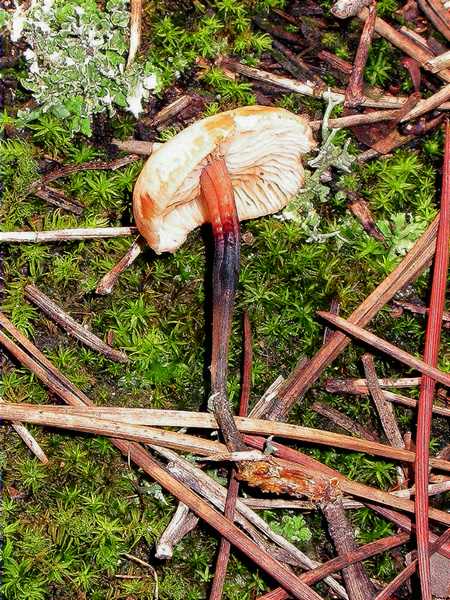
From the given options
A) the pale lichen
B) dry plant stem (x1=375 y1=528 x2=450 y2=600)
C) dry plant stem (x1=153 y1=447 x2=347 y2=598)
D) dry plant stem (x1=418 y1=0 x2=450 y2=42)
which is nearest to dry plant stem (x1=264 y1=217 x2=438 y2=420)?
dry plant stem (x1=153 y1=447 x2=347 y2=598)

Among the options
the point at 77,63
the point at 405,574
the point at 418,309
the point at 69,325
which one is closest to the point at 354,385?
the point at 418,309

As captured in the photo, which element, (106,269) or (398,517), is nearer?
(398,517)

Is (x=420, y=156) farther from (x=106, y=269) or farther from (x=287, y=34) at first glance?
(x=106, y=269)

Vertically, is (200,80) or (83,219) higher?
(200,80)

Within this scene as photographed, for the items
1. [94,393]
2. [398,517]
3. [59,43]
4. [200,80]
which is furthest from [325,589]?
[59,43]

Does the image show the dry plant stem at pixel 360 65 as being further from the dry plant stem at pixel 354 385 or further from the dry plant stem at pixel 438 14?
the dry plant stem at pixel 354 385

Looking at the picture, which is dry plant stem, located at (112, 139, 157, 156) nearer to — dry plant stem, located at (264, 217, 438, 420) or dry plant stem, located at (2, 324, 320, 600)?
dry plant stem, located at (2, 324, 320, 600)
